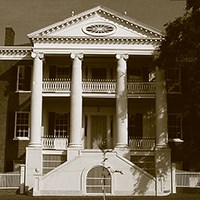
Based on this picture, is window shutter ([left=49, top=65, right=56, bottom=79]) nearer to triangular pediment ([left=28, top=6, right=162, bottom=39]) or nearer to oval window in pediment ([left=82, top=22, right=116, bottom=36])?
triangular pediment ([left=28, top=6, right=162, bottom=39])

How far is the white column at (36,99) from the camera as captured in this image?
32.6 m

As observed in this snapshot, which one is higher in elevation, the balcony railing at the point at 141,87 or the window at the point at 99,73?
the window at the point at 99,73

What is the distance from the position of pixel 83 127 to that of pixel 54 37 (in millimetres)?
7346

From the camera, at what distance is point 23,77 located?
3594cm

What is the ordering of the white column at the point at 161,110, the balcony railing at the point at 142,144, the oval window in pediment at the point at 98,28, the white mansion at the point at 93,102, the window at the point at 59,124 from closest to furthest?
1. the white mansion at the point at 93,102
2. the white column at the point at 161,110
3. the oval window in pediment at the point at 98,28
4. the balcony railing at the point at 142,144
5. the window at the point at 59,124

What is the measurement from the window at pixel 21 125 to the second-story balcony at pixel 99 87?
3.02m

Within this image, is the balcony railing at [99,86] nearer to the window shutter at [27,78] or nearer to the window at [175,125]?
the window shutter at [27,78]

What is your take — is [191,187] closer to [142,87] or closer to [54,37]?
[142,87]

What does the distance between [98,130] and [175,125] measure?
19.5 feet

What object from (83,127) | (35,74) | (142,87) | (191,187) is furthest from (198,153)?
(35,74)

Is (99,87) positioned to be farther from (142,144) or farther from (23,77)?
(23,77)

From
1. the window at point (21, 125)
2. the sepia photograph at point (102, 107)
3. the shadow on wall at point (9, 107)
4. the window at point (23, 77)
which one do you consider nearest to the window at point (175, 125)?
the sepia photograph at point (102, 107)

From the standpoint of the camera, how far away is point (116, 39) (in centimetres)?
3375

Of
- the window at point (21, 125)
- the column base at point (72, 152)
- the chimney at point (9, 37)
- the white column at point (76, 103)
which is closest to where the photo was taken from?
the column base at point (72, 152)
